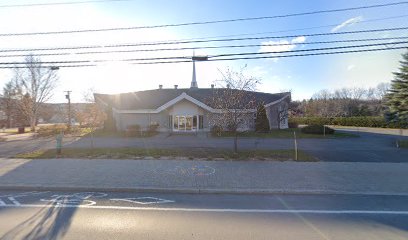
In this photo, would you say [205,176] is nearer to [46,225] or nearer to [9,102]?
[46,225]

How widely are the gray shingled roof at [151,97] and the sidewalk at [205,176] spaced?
2078 centimetres

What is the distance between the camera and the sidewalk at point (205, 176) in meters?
8.00

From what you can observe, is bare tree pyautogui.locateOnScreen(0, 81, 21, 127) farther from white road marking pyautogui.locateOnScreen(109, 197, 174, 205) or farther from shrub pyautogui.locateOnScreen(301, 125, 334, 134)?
white road marking pyautogui.locateOnScreen(109, 197, 174, 205)

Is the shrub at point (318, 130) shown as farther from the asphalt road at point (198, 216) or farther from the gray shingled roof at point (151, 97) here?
the asphalt road at point (198, 216)

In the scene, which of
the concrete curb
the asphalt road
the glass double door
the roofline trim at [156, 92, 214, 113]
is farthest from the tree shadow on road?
the glass double door

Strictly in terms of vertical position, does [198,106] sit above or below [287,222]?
above

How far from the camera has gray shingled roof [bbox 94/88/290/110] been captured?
33.1 meters

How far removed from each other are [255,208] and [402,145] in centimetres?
1750

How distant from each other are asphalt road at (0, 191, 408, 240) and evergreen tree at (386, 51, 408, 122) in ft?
75.4

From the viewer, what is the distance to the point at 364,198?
728 centimetres

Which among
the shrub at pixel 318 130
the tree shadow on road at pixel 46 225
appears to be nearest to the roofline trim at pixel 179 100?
the shrub at pixel 318 130

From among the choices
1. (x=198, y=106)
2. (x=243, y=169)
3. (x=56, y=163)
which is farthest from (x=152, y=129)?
(x=243, y=169)

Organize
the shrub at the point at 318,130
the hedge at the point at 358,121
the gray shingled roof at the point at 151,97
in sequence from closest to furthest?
the shrub at the point at 318,130
the gray shingled roof at the point at 151,97
the hedge at the point at 358,121

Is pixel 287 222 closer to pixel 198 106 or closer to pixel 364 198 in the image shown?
pixel 364 198
